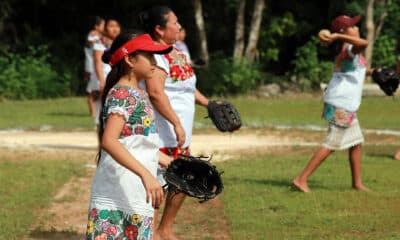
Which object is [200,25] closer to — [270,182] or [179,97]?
[270,182]

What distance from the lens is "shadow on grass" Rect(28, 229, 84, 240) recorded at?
8344mm

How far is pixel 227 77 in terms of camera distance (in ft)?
86.2

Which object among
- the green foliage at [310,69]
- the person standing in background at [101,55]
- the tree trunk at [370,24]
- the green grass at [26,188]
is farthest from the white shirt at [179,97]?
the green foliage at [310,69]

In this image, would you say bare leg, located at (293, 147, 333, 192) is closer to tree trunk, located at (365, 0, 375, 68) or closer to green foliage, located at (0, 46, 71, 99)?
tree trunk, located at (365, 0, 375, 68)

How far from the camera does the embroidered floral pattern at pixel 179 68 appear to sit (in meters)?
7.86

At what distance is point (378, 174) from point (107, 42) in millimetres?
4435

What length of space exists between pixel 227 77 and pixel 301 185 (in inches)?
624

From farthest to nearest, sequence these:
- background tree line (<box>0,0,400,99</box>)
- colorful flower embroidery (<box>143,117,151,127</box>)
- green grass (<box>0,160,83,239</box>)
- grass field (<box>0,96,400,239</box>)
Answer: background tree line (<box>0,0,400,99</box>)
green grass (<box>0,160,83,239</box>)
grass field (<box>0,96,400,239</box>)
colorful flower embroidery (<box>143,117,151,127</box>)

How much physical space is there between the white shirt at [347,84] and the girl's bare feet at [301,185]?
0.87 m

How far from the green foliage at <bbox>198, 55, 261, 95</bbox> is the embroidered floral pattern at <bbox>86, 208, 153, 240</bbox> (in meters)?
20.4

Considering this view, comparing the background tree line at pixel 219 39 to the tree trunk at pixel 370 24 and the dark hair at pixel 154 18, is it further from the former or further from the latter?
the dark hair at pixel 154 18

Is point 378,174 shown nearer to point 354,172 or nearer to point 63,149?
point 354,172

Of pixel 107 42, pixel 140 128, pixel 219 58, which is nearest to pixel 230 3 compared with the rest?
pixel 219 58

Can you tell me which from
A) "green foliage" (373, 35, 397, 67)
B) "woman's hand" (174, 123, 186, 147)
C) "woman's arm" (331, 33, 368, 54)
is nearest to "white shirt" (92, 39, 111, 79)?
"woman's arm" (331, 33, 368, 54)
